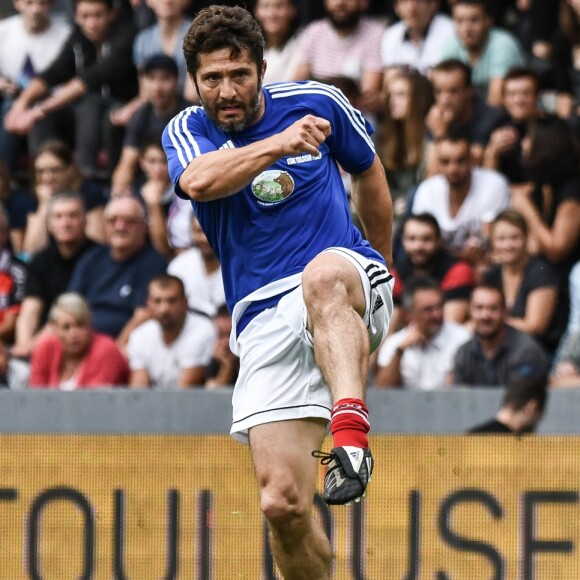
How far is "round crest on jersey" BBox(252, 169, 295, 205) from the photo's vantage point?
602 centimetres

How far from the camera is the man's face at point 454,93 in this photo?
10203mm

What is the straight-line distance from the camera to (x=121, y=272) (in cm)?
1034

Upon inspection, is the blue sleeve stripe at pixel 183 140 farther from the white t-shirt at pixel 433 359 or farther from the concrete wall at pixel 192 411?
the white t-shirt at pixel 433 359

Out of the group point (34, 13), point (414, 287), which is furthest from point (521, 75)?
point (34, 13)

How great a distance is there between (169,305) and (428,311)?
1678 mm

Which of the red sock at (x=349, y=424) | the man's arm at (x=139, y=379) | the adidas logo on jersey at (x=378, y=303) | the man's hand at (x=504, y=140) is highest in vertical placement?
the man's hand at (x=504, y=140)

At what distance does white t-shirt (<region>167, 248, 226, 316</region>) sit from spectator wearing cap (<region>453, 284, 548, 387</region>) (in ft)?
5.91

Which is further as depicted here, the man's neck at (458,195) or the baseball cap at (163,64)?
the baseball cap at (163,64)

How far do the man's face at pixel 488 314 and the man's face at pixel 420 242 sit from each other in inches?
29.9

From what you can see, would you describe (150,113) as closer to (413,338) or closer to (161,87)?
(161,87)

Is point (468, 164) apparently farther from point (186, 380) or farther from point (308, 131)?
point (308, 131)

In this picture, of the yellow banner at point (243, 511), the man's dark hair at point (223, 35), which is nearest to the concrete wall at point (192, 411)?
the yellow banner at point (243, 511)

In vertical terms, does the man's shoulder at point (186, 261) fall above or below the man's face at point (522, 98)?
below

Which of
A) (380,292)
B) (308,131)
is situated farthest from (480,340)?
(308,131)
